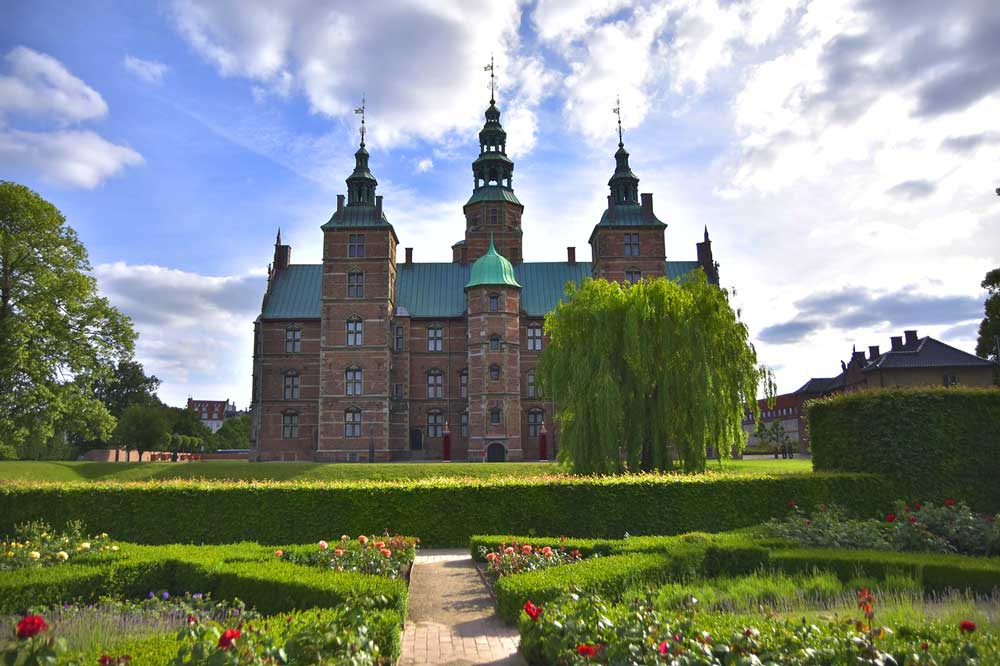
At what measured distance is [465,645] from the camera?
7.84m

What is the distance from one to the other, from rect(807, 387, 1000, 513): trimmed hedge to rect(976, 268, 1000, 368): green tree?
27.8 m

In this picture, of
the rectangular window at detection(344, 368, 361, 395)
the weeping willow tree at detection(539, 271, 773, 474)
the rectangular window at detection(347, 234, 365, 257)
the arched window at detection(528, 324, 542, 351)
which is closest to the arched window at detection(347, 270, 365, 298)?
the rectangular window at detection(347, 234, 365, 257)

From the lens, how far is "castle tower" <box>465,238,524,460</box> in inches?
1594

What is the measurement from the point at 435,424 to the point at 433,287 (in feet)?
33.2

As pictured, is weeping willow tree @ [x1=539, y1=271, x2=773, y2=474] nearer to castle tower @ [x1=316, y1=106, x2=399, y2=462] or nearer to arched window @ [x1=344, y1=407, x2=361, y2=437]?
castle tower @ [x1=316, y1=106, x2=399, y2=462]

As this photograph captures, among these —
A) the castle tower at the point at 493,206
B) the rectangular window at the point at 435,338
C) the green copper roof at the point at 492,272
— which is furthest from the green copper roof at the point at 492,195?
the rectangular window at the point at 435,338

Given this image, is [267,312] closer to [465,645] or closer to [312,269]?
[312,269]

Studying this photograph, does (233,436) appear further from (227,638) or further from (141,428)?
(227,638)

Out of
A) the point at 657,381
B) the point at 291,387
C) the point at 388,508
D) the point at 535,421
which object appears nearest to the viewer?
the point at 388,508

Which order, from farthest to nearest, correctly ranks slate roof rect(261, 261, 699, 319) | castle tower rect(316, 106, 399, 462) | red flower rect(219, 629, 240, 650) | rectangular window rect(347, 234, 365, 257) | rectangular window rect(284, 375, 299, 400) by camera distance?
slate roof rect(261, 261, 699, 319)
rectangular window rect(284, 375, 299, 400)
rectangular window rect(347, 234, 365, 257)
castle tower rect(316, 106, 399, 462)
red flower rect(219, 629, 240, 650)

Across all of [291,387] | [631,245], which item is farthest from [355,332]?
[631,245]

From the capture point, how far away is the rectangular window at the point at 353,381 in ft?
137

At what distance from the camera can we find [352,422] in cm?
4144

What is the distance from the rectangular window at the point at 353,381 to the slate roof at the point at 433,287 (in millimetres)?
5651
